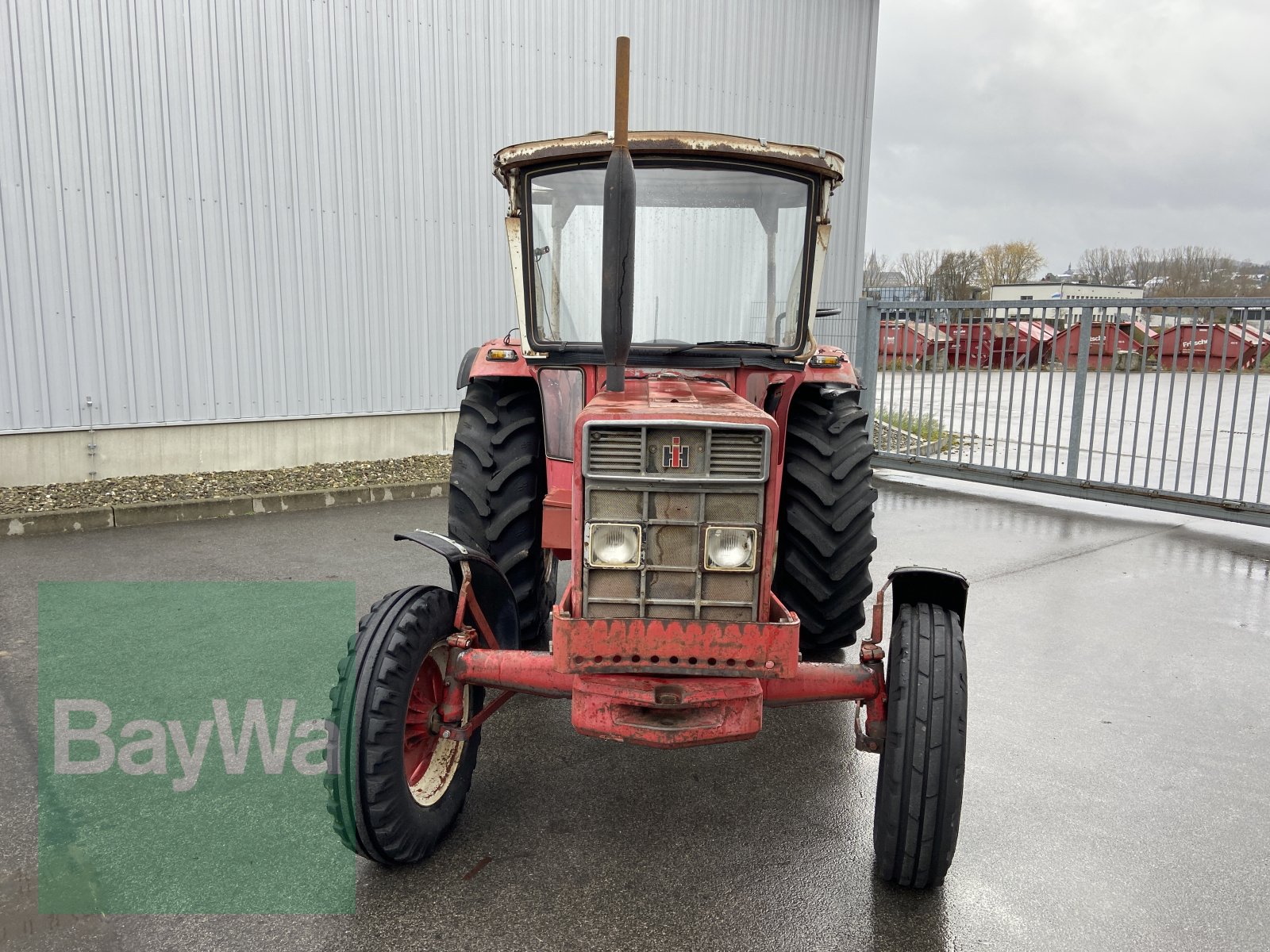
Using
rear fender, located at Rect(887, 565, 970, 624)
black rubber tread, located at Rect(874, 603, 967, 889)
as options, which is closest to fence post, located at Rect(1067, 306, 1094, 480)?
rear fender, located at Rect(887, 565, 970, 624)

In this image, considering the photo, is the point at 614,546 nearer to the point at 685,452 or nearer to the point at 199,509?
the point at 685,452

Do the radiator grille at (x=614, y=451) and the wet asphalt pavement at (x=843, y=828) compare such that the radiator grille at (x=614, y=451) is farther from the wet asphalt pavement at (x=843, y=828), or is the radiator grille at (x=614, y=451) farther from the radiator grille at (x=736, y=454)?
the wet asphalt pavement at (x=843, y=828)

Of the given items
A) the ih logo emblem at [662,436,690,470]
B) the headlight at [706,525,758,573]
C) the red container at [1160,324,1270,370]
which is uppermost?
the red container at [1160,324,1270,370]

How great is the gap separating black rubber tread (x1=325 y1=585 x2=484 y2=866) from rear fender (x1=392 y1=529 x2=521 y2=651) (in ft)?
0.68

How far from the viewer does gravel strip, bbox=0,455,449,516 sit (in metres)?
6.85

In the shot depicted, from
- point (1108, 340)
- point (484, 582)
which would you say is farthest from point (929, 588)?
point (1108, 340)

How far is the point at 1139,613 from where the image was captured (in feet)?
18.0

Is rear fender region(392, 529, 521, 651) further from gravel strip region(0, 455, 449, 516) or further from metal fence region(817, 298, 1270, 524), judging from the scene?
metal fence region(817, 298, 1270, 524)

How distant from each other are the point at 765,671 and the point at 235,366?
6.76 meters

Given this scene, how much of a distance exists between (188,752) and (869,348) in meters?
8.79

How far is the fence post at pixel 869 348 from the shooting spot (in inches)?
408

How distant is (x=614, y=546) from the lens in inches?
104

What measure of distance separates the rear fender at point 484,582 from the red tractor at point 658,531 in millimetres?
12

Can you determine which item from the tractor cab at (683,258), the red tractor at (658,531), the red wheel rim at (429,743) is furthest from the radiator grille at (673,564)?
the tractor cab at (683,258)
